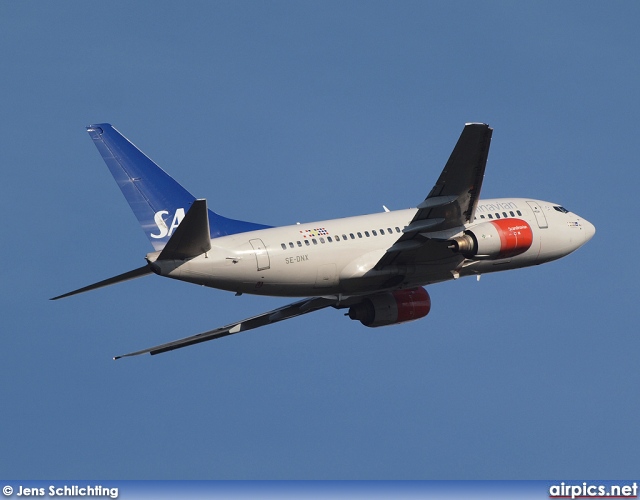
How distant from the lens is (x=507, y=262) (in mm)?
70500

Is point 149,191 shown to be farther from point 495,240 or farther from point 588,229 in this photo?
point 588,229

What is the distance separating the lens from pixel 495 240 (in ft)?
215

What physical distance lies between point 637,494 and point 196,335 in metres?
22.8

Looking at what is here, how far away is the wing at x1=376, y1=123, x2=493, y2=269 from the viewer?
6191 centimetres

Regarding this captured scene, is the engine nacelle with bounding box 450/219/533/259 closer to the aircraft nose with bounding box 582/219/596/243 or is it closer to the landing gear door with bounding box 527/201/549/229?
the landing gear door with bounding box 527/201/549/229

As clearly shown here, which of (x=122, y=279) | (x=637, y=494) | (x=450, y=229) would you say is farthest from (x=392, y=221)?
(x=637, y=494)

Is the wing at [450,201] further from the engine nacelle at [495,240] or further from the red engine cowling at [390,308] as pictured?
the red engine cowling at [390,308]

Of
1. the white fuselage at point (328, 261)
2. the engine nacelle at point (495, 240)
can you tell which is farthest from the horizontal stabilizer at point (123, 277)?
the engine nacelle at point (495, 240)

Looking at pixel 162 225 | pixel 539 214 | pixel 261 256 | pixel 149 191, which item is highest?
pixel 539 214

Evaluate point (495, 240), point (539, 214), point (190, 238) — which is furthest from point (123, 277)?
Result: point (539, 214)

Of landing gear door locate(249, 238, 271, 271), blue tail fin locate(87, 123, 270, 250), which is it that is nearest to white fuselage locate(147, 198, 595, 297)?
landing gear door locate(249, 238, 271, 271)

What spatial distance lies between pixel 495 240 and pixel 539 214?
785 centimetres

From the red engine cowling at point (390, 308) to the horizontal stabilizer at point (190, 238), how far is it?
11.0 meters

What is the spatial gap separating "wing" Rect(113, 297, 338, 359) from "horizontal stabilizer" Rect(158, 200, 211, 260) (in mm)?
9079
